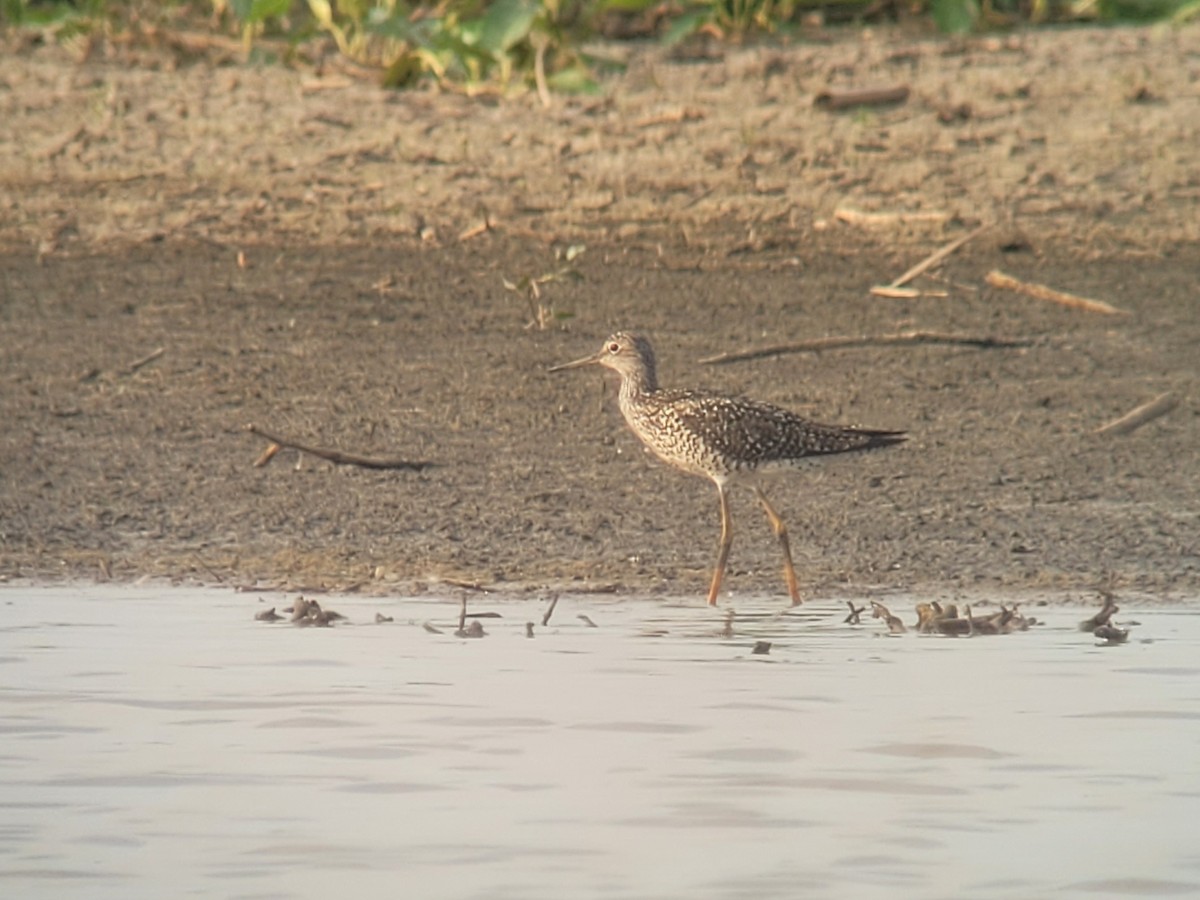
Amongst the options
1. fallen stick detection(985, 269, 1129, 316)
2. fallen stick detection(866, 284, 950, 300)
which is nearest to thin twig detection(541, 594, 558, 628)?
fallen stick detection(866, 284, 950, 300)

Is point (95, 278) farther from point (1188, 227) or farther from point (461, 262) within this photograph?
point (1188, 227)

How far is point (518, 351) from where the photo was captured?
11070mm

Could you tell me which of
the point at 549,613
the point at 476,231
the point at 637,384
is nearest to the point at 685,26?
the point at 476,231

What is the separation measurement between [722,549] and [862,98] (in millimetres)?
5194

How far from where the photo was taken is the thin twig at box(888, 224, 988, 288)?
38.4 feet

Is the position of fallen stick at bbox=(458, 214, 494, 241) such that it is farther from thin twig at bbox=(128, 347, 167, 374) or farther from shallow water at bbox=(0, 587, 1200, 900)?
shallow water at bbox=(0, 587, 1200, 900)

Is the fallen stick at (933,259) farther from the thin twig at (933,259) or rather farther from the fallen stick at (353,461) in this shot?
the fallen stick at (353,461)

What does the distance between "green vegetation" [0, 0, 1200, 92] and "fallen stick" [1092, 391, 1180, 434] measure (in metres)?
4.18

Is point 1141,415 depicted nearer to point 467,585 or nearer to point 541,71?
point 467,585

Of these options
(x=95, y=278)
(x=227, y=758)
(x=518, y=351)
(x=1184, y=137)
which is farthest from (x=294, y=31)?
(x=227, y=758)

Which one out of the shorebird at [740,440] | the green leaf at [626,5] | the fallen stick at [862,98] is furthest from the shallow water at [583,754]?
the green leaf at [626,5]

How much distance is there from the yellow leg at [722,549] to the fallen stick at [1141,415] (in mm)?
1881

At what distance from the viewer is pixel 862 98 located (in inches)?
517

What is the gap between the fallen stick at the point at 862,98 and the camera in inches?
517
